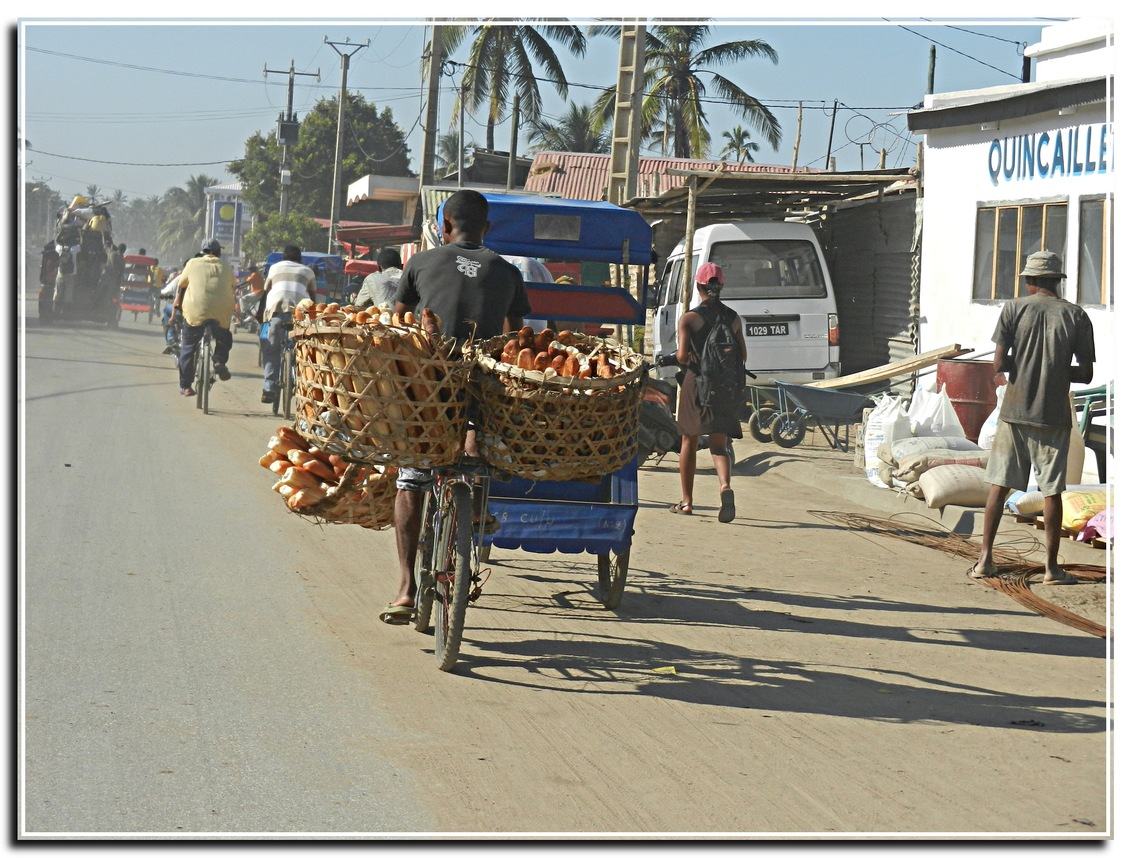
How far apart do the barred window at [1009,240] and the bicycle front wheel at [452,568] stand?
355 inches

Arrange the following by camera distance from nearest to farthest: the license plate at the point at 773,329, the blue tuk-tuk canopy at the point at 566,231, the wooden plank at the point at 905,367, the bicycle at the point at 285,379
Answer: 1. the blue tuk-tuk canopy at the point at 566,231
2. the wooden plank at the point at 905,367
3. the bicycle at the point at 285,379
4. the license plate at the point at 773,329

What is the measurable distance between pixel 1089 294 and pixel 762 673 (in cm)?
793

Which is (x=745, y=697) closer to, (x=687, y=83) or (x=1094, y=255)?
(x=1094, y=255)

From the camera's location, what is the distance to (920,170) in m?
16.0

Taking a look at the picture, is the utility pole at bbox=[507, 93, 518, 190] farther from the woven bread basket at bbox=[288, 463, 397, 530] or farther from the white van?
the woven bread basket at bbox=[288, 463, 397, 530]

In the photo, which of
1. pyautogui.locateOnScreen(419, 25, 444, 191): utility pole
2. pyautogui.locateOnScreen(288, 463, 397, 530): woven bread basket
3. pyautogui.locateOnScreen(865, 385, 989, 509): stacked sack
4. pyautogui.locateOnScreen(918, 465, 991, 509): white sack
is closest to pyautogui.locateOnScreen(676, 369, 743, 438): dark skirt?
pyautogui.locateOnScreen(918, 465, 991, 509): white sack

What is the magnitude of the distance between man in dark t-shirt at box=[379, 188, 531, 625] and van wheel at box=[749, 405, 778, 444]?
29.4 feet

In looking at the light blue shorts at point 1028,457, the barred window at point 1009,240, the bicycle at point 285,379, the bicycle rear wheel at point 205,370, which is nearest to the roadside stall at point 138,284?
the bicycle rear wheel at point 205,370

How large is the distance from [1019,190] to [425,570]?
9.84 m

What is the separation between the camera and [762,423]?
15.1m

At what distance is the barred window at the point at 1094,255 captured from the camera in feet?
39.5

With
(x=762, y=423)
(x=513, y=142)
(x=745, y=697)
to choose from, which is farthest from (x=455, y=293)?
A: (x=513, y=142)

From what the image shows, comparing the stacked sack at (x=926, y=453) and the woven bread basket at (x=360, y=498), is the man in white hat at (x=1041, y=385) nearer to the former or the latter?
the stacked sack at (x=926, y=453)

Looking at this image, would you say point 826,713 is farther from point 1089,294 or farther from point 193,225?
point 193,225
